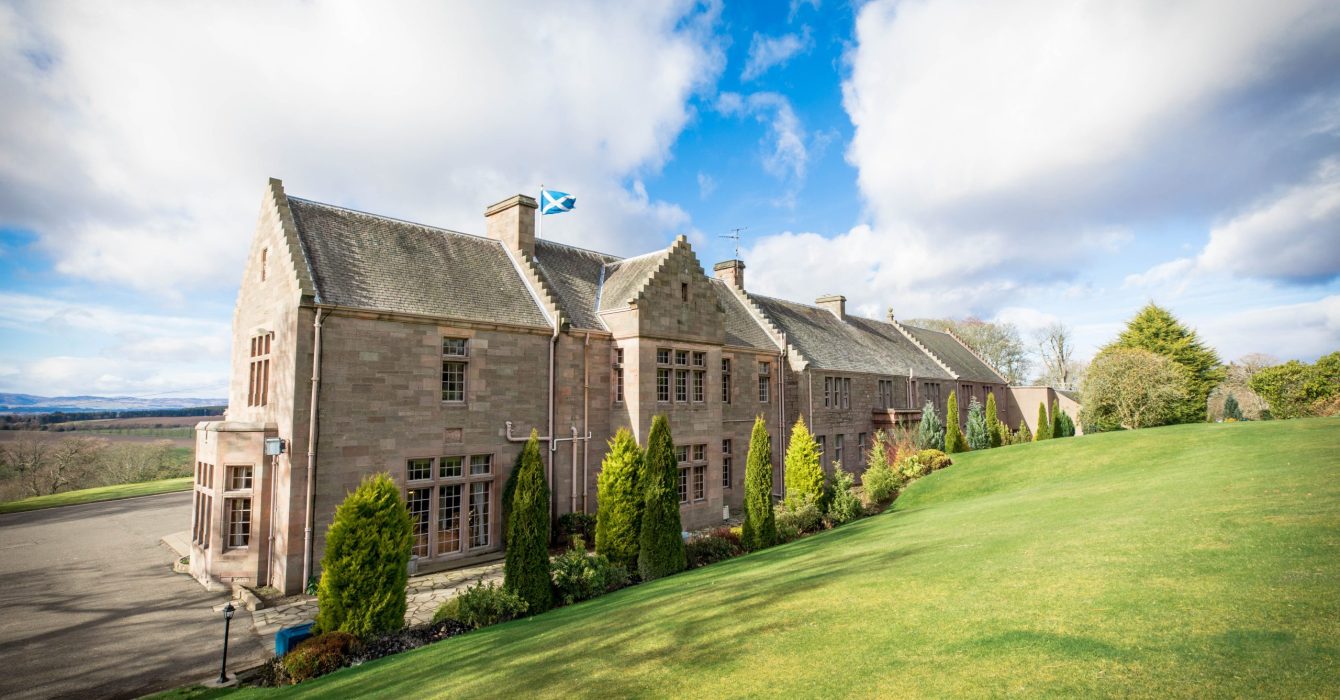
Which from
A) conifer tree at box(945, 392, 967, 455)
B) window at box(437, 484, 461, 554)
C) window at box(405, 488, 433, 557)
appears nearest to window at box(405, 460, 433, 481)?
window at box(405, 488, 433, 557)

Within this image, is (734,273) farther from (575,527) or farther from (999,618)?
(999,618)

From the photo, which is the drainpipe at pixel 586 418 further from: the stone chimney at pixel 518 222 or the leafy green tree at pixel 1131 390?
the leafy green tree at pixel 1131 390

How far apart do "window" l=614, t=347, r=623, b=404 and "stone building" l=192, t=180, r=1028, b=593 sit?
0.06 metres

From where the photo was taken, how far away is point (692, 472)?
1025 inches

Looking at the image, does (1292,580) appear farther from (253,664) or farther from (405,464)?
(405,464)

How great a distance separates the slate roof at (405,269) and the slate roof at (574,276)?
4.84 feet

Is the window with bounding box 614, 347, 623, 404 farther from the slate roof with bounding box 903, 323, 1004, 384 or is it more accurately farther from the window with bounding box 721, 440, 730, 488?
the slate roof with bounding box 903, 323, 1004, 384

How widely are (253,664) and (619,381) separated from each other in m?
14.7

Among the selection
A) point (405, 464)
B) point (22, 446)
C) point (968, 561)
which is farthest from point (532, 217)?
point (22, 446)

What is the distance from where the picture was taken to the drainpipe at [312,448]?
16953mm

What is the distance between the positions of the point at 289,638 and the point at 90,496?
35.8 metres

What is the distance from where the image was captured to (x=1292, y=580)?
7.68 metres

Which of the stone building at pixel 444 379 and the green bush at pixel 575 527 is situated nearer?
the stone building at pixel 444 379

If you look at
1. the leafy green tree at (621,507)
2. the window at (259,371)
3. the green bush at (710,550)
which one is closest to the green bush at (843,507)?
the green bush at (710,550)
